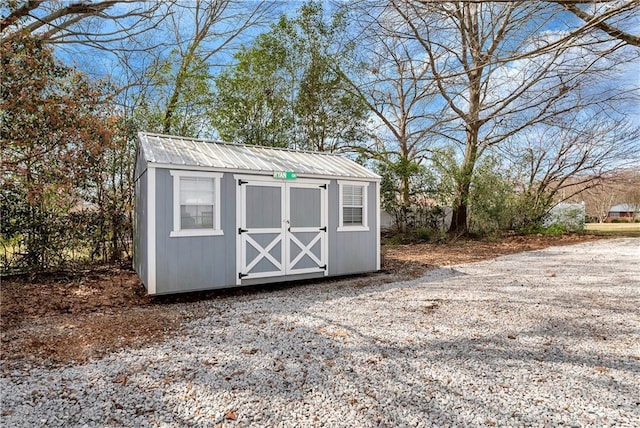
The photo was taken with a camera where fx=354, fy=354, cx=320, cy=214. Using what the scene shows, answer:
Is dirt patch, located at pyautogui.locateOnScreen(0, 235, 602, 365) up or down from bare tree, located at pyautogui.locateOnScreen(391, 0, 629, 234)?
down

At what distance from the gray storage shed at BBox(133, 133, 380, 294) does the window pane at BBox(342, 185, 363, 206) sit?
0.7 inches

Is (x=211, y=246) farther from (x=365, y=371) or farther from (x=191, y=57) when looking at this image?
(x=191, y=57)

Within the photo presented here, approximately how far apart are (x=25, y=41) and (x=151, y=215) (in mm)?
3894

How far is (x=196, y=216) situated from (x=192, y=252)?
1.74 ft

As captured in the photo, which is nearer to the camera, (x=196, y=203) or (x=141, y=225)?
(x=196, y=203)

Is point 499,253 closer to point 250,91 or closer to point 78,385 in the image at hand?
point 250,91

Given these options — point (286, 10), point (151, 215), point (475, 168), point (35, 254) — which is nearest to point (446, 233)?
point (475, 168)

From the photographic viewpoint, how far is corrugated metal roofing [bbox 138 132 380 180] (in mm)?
5238

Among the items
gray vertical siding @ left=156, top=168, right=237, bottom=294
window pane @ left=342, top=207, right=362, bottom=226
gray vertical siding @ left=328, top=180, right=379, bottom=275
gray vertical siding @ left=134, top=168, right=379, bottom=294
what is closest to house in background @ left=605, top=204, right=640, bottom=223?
gray vertical siding @ left=328, top=180, right=379, bottom=275

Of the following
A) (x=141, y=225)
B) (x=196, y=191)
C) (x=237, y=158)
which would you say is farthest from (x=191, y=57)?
(x=196, y=191)

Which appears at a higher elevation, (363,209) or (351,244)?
(363,209)

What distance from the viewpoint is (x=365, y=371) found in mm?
2754

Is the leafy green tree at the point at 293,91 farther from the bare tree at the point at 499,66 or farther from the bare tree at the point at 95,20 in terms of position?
the bare tree at the point at 499,66

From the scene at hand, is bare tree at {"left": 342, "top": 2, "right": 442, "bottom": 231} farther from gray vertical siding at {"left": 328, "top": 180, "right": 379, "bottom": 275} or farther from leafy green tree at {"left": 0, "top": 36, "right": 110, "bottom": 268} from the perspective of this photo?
leafy green tree at {"left": 0, "top": 36, "right": 110, "bottom": 268}
